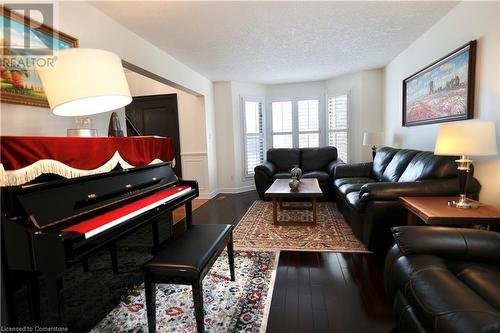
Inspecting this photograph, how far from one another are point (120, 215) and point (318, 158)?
429 centimetres

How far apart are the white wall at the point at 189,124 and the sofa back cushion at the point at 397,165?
3183 mm

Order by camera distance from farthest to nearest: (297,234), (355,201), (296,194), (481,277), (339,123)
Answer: (339,123) → (296,194) → (297,234) → (355,201) → (481,277)

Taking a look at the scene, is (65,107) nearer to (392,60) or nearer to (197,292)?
(197,292)

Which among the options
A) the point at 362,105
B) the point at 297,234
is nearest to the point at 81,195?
the point at 297,234

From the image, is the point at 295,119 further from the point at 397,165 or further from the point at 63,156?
the point at 63,156

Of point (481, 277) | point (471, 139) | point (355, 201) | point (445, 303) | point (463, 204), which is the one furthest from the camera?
point (355, 201)

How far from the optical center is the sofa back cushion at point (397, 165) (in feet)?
10.1

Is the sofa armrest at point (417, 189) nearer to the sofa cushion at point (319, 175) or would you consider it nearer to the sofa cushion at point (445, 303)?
the sofa cushion at point (445, 303)

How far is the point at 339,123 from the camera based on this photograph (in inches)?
217

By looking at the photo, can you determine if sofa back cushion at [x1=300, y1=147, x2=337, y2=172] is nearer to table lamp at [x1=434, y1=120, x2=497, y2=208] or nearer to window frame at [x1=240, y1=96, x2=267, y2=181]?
window frame at [x1=240, y1=96, x2=267, y2=181]

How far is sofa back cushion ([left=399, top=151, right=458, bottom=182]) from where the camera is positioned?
2322 mm

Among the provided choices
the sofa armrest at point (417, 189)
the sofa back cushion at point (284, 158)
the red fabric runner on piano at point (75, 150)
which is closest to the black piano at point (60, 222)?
the red fabric runner on piano at point (75, 150)

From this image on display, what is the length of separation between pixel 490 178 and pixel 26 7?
3.76m

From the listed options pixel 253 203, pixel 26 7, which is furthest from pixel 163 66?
pixel 253 203
